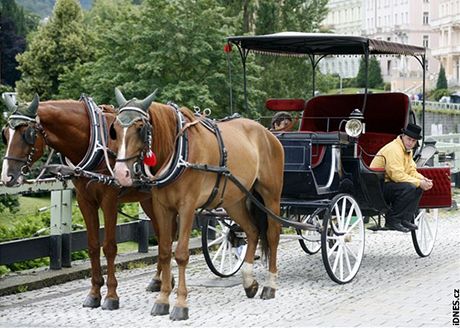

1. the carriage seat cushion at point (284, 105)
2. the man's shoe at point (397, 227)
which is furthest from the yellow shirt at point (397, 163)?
the carriage seat cushion at point (284, 105)

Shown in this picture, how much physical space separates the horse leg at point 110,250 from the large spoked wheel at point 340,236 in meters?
2.60

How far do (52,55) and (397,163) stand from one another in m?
39.0

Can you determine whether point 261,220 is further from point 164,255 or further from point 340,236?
point 164,255

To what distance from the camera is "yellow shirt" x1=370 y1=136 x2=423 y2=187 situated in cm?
1408

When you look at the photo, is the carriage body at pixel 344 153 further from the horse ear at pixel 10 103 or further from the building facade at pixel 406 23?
the building facade at pixel 406 23

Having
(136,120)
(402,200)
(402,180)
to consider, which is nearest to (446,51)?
(402,180)

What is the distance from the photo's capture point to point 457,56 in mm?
144875

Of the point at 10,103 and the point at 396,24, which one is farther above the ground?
the point at 396,24

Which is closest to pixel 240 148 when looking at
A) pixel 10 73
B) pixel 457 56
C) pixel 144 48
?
pixel 144 48

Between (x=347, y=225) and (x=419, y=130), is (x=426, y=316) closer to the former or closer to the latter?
(x=347, y=225)

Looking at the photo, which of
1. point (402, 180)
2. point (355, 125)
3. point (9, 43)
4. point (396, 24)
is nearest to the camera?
point (355, 125)

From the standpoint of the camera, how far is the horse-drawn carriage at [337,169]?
13.0 m

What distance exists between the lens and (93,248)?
11219 millimetres

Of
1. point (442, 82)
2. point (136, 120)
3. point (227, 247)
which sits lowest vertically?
point (227, 247)
